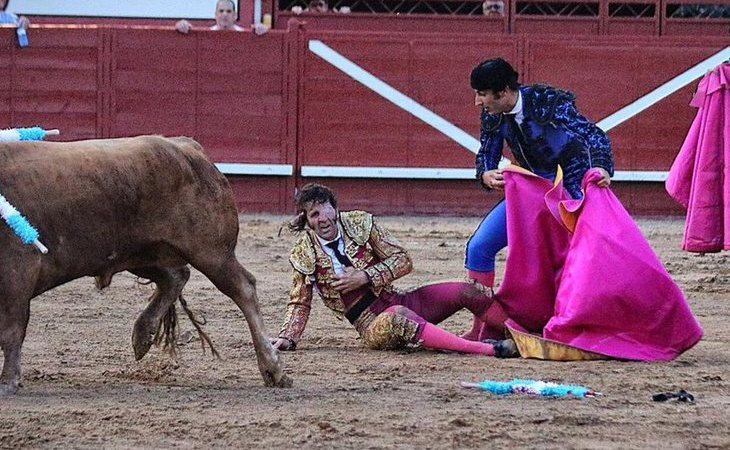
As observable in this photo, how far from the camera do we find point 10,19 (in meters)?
10.8

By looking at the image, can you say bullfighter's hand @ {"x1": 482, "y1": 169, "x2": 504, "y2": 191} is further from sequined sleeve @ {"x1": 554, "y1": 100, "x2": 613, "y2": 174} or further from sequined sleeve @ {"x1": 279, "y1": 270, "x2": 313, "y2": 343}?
sequined sleeve @ {"x1": 279, "y1": 270, "x2": 313, "y2": 343}

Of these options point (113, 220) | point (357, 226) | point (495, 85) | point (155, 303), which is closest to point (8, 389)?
point (113, 220)

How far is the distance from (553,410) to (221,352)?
1599 millimetres

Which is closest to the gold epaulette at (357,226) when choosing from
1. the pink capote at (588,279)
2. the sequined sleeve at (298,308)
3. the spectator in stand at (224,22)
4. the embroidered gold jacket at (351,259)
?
the embroidered gold jacket at (351,259)

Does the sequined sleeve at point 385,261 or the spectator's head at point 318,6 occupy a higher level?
the spectator's head at point 318,6

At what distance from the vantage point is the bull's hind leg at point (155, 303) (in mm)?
4539

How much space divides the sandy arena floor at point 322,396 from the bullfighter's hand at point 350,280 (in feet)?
0.74

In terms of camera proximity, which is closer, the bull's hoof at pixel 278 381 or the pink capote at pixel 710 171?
the bull's hoof at pixel 278 381

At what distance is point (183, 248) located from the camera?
423cm

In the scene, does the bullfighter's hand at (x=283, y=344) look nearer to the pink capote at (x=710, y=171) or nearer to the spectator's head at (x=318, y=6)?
the pink capote at (x=710, y=171)

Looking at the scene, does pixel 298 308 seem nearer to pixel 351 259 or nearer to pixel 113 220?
pixel 351 259

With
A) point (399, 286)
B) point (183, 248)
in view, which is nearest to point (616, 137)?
point (399, 286)

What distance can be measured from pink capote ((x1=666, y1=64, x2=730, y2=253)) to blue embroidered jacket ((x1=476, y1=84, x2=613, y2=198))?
1.32 metres

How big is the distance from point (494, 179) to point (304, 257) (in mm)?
707
